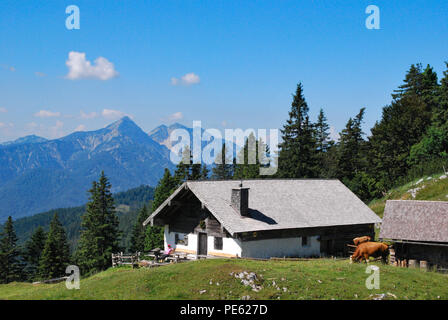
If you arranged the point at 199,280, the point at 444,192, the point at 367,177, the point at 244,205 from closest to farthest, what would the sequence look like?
the point at 199,280 < the point at 244,205 < the point at 444,192 < the point at 367,177

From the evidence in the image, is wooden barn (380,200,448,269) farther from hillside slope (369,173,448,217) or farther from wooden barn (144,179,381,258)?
hillside slope (369,173,448,217)

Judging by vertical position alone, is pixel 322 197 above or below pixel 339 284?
above

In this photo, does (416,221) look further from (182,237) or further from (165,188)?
(165,188)

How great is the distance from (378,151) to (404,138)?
4.50 meters

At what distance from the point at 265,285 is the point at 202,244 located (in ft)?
49.6

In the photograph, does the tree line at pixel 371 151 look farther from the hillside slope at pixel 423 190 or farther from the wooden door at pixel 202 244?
the wooden door at pixel 202 244

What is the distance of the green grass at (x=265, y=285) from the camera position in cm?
1984

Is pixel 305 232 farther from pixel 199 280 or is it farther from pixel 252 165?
pixel 252 165

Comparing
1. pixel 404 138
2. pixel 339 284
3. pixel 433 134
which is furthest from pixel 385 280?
pixel 404 138

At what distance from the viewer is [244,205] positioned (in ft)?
111

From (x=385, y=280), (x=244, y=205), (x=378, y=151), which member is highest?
(x=378, y=151)

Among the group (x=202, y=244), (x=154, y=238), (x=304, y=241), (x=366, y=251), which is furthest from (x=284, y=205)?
(x=154, y=238)

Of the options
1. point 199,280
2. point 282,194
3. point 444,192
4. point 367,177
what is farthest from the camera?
point 367,177

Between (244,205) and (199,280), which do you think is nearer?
(199,280)
